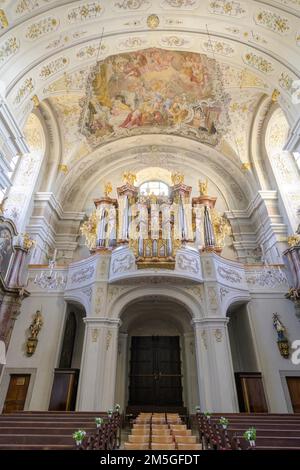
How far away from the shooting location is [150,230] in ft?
34.3

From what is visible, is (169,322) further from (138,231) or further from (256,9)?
(256,9)

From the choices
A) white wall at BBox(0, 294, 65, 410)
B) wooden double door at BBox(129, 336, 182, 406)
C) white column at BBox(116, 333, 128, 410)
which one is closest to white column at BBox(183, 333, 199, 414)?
wooden double door at BBox(129, 336, 182, 406)

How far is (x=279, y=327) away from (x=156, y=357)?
15.3 ft

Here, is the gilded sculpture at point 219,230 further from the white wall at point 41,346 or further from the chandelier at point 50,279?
the white wall at point 41,346

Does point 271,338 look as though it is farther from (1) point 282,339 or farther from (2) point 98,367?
(2) point 98,367

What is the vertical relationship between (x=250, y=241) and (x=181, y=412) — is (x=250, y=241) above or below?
above

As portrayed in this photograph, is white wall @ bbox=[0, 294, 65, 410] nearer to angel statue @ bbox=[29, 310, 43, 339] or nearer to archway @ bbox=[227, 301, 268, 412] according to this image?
angel statue @ bbox=[29, 310, 43, 339]

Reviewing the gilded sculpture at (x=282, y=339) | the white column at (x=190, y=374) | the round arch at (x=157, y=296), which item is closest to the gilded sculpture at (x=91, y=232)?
the round arch at (x=157, y=296)

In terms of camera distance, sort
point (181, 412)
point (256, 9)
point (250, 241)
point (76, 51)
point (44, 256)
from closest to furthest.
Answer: point (256, 9)
point (181, 412)
point (76, 51)
point (44, 256)
point (250, 241)

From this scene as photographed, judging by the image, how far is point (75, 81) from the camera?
1205 cm

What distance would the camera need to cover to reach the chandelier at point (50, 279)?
33.4 feet

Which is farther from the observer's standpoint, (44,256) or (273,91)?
(44,256)
